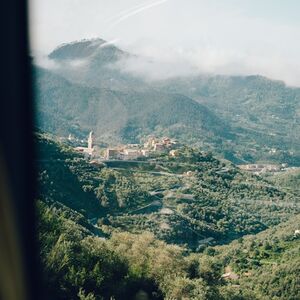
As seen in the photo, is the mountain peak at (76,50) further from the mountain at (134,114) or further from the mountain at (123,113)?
the mountain at (123,113)

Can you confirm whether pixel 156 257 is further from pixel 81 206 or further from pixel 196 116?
pixel 196 116

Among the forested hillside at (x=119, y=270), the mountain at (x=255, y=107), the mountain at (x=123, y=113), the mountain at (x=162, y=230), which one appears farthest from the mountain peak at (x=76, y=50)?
the forested hillside at (x=119, y=270)

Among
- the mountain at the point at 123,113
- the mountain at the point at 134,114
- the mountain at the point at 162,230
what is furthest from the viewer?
the mountain at the point at 123,113

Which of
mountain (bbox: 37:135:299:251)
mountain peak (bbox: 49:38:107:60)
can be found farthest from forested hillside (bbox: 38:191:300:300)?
mountain peak (bbox: 49:38:107:60)

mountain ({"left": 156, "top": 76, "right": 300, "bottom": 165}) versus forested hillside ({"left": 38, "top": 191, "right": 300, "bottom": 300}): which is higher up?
forested hillside ({"left": 38, "top": 191, "right": 300, "bottom": 300})

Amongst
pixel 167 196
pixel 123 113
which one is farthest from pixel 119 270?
pixel 123 113

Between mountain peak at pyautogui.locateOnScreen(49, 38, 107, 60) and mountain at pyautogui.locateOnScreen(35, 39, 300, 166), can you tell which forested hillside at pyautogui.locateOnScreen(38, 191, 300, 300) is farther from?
mountain peak at pyautogui.locateOnScreen(49, 38, 107, 60)

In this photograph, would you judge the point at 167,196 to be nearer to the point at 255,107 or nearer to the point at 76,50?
the point at 76,50

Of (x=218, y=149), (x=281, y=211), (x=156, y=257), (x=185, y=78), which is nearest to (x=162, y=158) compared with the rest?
(x=281, y=211)
